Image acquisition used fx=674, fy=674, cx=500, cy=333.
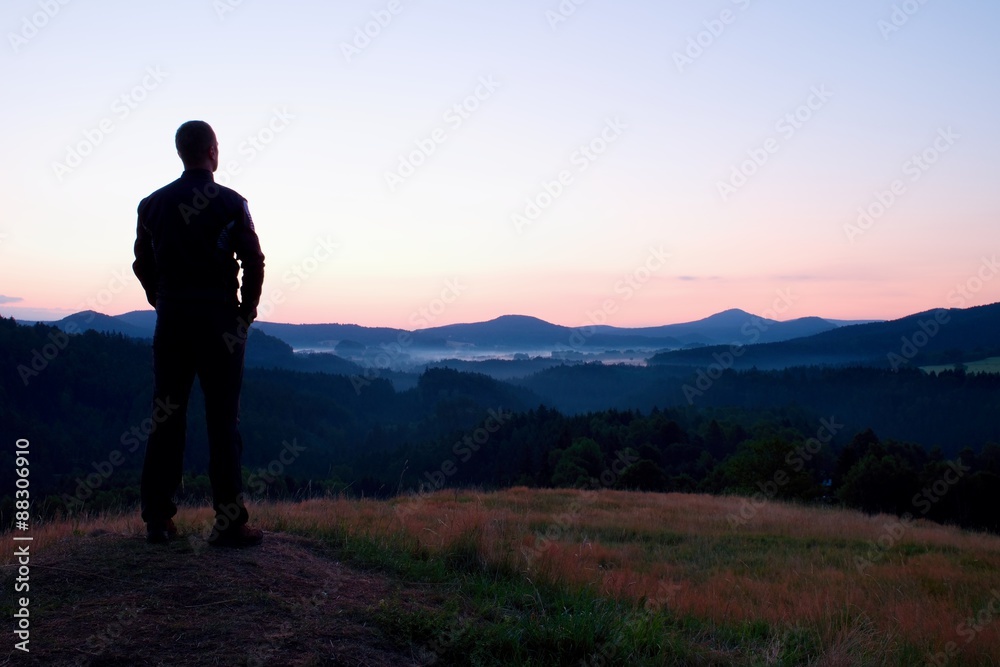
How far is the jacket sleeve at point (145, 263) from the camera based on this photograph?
479 centimetres

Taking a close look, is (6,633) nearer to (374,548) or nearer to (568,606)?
(374,548)

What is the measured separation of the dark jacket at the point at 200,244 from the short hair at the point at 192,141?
0.11 meters

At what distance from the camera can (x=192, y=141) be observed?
479 cm

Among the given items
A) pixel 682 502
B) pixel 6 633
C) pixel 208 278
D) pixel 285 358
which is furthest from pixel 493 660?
pixel 285 358

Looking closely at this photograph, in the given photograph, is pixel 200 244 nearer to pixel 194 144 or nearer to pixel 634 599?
pixel 194 144

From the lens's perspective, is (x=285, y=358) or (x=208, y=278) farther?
(x=285, y=358)

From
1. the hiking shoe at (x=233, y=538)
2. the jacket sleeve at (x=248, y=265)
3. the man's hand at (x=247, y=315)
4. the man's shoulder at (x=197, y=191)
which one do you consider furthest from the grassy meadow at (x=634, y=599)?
the man's shoulder at (x=197, y=191)

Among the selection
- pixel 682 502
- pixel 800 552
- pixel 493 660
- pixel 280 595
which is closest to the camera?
pixel 493 660

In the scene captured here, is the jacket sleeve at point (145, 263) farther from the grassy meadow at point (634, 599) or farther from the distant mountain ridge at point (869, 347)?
the distant mountain ridge at point (869, 347)

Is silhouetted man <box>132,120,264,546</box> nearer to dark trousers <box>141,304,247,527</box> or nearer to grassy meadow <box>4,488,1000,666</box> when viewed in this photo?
dark trousers <box>141,304,247,527</box>

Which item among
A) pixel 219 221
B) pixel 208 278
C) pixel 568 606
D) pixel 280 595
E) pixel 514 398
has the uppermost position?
pixel 219 221

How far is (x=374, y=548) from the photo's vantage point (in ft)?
17.3

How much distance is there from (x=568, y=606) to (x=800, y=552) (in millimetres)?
Result: 7398

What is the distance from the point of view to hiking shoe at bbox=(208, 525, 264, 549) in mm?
4703
